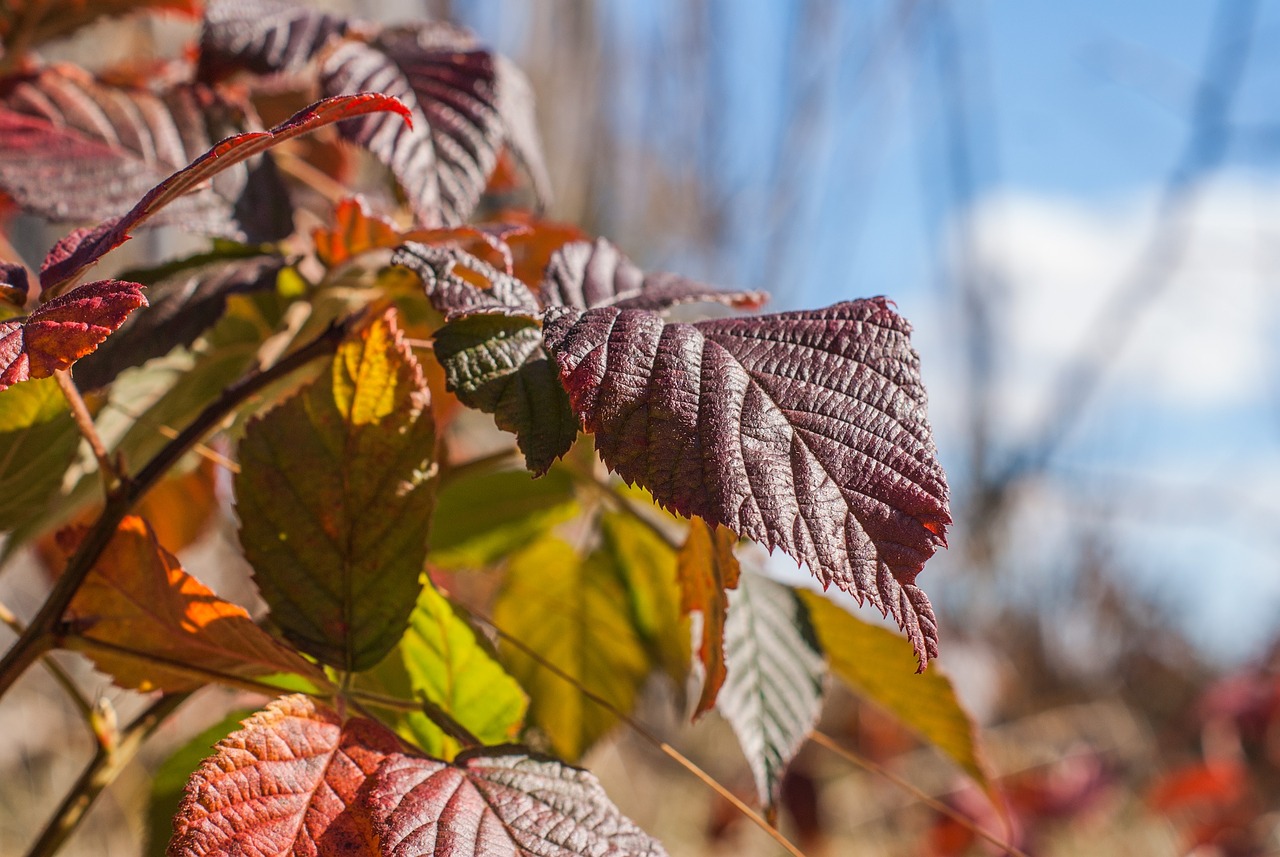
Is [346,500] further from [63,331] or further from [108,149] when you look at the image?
[108,149]

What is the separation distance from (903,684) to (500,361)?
0.28 m

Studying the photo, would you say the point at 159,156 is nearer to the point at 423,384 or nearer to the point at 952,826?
the point at 423,384

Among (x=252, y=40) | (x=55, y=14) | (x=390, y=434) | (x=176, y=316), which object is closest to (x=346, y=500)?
(x=390, y=434)

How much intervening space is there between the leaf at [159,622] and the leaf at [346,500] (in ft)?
0.06

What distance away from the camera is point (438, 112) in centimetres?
43

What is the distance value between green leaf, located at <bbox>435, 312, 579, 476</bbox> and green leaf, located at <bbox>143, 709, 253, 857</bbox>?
20 centimetres

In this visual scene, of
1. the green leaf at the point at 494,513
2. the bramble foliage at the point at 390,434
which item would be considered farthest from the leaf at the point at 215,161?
the green leaf at the point at 494,513

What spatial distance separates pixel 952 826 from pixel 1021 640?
347cm

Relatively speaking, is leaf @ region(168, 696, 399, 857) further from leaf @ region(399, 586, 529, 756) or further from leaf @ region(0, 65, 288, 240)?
leaf @ region(0, 65, 288, 240)

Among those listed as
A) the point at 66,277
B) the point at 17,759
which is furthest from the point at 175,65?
the point at 17,759

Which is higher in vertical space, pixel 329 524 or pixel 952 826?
pixel 329 524

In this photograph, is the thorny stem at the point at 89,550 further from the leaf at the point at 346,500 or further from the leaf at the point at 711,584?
the leaf at the point at 711,584

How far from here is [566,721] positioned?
55cm

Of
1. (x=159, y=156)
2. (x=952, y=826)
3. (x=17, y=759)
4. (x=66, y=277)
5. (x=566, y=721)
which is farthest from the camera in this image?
(x=17, y=759)
